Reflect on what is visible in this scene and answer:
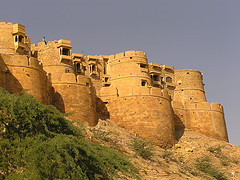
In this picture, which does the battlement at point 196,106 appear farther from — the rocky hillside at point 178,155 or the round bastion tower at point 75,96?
the round bastion tower at point 75,96

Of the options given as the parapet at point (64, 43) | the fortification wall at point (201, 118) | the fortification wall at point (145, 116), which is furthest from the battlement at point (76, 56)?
the fortification wall at point (201, 118)

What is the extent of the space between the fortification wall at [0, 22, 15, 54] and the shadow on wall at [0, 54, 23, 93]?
29.6 feet

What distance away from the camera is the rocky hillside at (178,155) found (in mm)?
21120

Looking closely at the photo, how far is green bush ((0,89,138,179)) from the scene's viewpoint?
12.0m

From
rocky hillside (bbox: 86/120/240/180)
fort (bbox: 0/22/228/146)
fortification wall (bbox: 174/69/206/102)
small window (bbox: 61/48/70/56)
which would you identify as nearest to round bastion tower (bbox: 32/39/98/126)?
fort (bbox: 0/22/228/146)

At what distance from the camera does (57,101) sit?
25.7 metres

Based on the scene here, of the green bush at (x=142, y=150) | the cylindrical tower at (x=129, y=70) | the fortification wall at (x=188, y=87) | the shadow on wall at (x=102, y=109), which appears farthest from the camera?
the fortification wall at (x=188, y=87)

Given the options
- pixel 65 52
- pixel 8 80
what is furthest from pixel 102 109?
pixel 8 80

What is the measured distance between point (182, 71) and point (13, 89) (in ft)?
70.6

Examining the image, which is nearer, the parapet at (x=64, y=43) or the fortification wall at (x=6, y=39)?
the fortification wall at (x=6, y=39)

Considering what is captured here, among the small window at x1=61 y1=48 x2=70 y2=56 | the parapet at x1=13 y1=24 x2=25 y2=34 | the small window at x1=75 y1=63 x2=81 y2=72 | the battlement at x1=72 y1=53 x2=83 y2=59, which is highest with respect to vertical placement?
Answer: the parapet at x1=13 y1=24 x2=25 y2=34

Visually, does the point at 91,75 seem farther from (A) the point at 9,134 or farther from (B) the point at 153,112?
(A) the point at 9,134

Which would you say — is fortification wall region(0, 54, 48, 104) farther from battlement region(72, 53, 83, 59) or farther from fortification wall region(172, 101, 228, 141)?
fortification wall region(172, 101, 228, 141)

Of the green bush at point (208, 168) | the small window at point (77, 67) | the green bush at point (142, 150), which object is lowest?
the green bush at point (208, 168)
